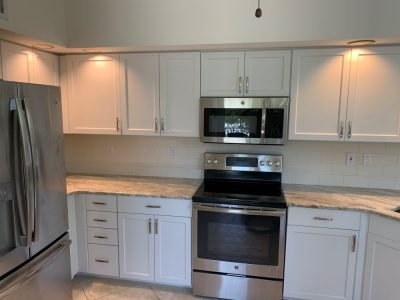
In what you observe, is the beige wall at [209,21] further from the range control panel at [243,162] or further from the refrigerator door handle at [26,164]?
the refrigerator door handle at [26,164]

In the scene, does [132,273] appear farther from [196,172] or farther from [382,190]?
[382,190]

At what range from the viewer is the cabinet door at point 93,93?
2.62 meters

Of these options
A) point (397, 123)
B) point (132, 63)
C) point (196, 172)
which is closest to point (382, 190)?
point (397, 123)

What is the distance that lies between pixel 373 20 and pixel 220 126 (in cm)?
137

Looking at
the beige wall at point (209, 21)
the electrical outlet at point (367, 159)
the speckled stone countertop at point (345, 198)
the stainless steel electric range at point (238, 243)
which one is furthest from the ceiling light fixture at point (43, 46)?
the electrical outlet at point (367, 159)

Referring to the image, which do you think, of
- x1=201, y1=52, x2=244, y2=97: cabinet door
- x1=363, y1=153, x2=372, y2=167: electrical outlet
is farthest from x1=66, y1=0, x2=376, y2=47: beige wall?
x1=363, y1=153, x2=372, y2=167: electrical outlet

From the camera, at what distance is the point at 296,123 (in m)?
2.41

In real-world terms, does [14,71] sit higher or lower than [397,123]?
higher

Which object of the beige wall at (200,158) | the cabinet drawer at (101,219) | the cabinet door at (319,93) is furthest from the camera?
the beige wall at (200,158)

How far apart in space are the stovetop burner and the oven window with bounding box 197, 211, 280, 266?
198 mm

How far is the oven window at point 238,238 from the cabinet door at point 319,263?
0.14m

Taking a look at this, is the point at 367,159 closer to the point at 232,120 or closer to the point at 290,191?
the point at 290,191

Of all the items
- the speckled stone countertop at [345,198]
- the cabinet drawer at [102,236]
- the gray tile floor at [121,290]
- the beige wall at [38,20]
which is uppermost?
the beige wall at [38,20]

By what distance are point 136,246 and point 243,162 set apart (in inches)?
49.4
